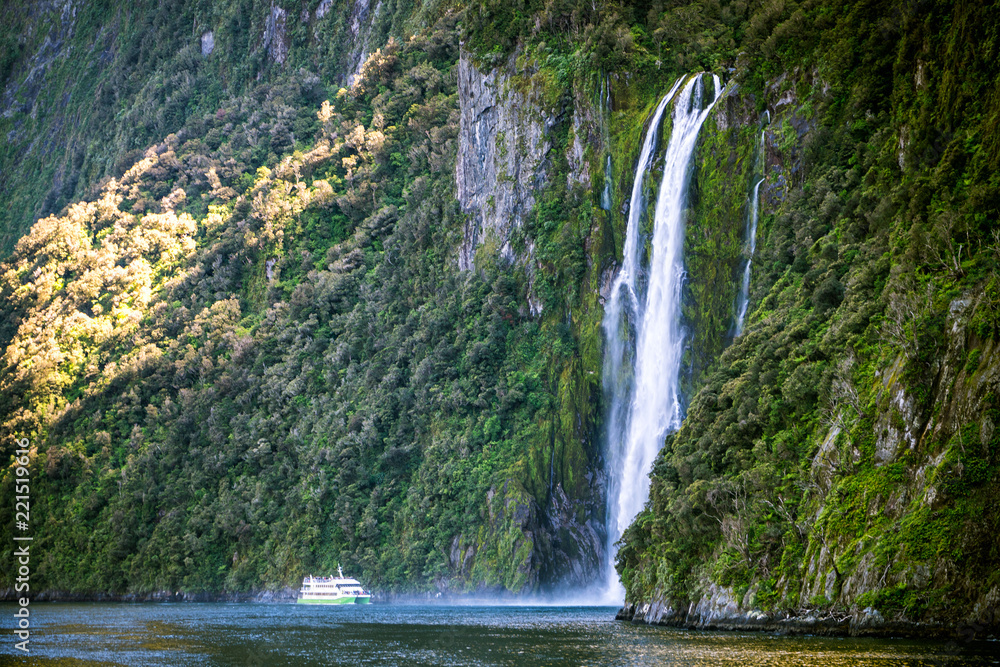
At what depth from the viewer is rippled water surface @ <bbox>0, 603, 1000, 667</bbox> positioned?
2780 cm

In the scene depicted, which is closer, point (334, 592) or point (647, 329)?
point (647, 329)

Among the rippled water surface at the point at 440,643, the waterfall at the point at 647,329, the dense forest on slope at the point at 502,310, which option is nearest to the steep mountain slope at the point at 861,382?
the dense forest on slope at the point at 502,310

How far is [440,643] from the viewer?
36688 millimetres

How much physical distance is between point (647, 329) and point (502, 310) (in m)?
13.8

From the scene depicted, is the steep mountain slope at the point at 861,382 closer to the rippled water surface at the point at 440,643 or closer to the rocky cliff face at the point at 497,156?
the rippled water surface at the point at 440,643

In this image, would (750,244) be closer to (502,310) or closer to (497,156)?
(502,310)

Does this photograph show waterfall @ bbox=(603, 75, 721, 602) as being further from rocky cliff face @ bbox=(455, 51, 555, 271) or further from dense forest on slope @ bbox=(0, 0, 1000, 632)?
rocky cliff face @ bbox=(455, 51, 555, 271)

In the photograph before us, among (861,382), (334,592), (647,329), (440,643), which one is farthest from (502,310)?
(861,382)

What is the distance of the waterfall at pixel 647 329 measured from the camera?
2185 inches

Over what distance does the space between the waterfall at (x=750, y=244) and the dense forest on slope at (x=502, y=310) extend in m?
0.37

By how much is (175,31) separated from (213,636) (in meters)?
109

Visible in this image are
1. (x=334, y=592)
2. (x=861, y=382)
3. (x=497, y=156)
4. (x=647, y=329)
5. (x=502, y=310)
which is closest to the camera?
(x=861, y=382)

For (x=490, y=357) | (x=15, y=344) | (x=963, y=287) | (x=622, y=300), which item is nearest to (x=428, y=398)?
(x=490, y=357)

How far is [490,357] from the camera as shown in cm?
6881
